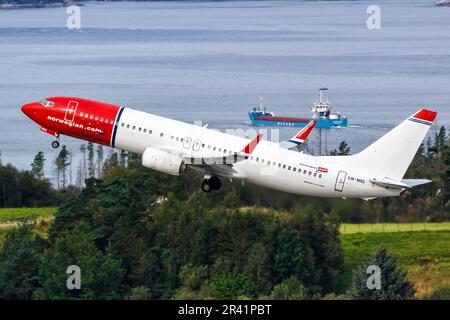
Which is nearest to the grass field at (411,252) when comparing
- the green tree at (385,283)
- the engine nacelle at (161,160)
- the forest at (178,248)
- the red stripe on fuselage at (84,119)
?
the forest at (178,248)

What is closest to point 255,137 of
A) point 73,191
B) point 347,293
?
point 347,293

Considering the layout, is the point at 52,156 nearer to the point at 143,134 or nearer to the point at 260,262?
the point at 260,262

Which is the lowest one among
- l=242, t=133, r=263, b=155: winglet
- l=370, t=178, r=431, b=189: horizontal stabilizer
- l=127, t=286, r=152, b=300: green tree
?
l=127, t=286, r=152, b=300: green tree

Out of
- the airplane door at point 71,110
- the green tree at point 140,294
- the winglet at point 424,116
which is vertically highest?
the airplane door at point 71,110

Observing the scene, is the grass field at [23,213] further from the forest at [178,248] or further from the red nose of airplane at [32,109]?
the red nose of airplane at [32,109]

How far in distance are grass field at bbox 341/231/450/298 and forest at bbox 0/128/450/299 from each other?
249 cm

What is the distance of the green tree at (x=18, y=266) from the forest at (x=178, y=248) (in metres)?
0.11

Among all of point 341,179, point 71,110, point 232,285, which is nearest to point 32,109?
point 71,110

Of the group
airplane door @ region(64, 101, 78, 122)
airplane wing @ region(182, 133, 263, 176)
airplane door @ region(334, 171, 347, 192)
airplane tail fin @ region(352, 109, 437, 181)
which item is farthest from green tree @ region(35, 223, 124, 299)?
airplane tail fin @ region(352, 109, 437, 181)

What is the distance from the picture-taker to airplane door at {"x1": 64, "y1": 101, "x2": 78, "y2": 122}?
251 feet

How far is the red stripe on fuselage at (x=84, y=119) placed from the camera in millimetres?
75812

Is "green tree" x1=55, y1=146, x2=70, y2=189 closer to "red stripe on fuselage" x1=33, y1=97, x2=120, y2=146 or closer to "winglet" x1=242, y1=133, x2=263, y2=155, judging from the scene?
"red stripe on fuselage" x1=33, y1=97, x2=120, y2=146

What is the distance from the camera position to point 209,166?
7619cm

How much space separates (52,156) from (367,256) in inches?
3455
